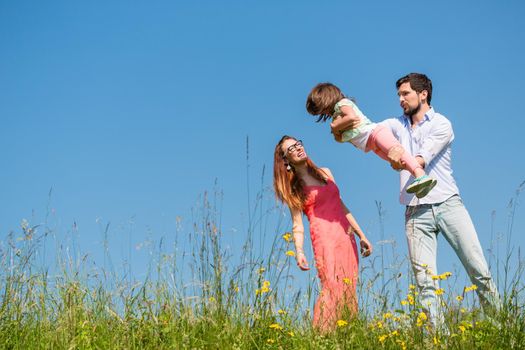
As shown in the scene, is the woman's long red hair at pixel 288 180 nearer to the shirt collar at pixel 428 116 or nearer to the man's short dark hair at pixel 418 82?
the shirt collar at pixel 428 116

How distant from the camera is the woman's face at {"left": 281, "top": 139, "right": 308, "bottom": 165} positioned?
5570 millimetres

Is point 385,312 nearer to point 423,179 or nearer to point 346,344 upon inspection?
point 346,344

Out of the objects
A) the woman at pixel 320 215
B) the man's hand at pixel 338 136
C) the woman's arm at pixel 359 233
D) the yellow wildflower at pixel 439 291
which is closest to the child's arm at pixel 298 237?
the woman at pixel 320 215

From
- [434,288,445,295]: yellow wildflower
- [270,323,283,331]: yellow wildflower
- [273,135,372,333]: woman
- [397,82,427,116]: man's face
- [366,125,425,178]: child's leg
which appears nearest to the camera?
[434,288,445,295]: yellow wildflower

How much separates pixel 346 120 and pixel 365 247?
1.21 metres

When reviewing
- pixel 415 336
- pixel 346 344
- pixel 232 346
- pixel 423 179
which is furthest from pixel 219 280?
pixel 423 179

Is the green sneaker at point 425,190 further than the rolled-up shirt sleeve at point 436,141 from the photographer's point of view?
No

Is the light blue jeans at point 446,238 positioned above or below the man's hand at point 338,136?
below

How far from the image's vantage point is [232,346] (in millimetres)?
4086

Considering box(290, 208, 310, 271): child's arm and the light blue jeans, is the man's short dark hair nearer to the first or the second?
the light blue jeans

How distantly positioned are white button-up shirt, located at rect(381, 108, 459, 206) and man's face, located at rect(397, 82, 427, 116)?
119 mm

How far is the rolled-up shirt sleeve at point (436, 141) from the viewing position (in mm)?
5152

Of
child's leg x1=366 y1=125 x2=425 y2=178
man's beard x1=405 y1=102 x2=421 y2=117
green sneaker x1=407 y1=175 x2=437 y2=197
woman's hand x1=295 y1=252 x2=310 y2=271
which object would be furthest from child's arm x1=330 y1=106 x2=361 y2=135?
woman's hand x1=295 y1=252 x2=310 y2=271

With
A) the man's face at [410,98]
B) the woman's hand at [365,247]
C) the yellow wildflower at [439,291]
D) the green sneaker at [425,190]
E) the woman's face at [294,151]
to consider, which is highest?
the man's face at [410,98]
